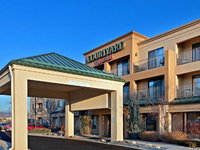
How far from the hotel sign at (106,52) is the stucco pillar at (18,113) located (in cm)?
1707

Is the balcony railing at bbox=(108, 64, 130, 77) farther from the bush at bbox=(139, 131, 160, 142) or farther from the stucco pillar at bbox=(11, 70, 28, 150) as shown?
the stucco pillar at bbox=(11, 70, 28, 150)

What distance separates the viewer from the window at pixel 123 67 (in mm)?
27500

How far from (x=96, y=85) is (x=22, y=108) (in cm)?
612

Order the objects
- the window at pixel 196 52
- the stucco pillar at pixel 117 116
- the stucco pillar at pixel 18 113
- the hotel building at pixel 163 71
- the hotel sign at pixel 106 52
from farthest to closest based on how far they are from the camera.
→ the hotel sign at pixel 106 52, the window at pixel 196 52, the hotel building at pixel 163 71, the stucco pillar at pixel 117 116, the stucco pillar at pixel 18 113

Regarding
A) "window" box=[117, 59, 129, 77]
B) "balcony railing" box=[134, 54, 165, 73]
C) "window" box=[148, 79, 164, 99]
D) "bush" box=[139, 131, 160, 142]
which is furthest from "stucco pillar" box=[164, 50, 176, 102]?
"window" box=[117, 59, 129, 77]

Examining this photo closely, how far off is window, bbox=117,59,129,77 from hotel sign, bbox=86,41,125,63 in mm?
1855

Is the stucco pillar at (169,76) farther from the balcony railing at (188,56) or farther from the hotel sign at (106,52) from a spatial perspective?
the hotel sign at (106,52)

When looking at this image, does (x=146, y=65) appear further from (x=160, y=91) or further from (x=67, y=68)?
(x=67, y=68)

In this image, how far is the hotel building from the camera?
20062mm

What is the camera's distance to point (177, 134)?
667 inches

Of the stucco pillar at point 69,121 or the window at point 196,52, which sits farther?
the stucco pillar at point 69,121

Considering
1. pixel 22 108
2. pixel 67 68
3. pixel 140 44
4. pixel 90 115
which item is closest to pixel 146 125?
pixel 90 115

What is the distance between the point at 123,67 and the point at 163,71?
23.4ft

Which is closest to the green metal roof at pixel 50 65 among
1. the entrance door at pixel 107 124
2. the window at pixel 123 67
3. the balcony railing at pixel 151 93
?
the balcony railing at pixel 151 93
